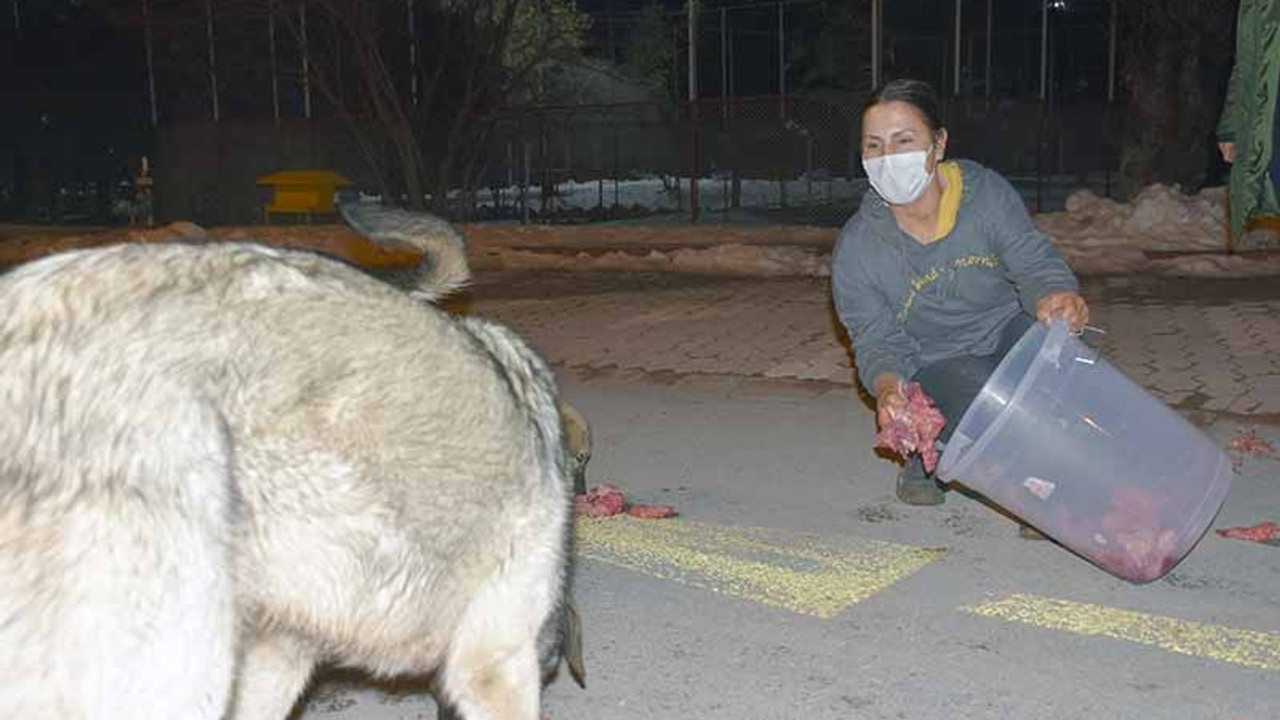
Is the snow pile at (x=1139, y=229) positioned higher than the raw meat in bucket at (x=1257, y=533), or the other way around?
the snow pile at (x=1139, y=229)

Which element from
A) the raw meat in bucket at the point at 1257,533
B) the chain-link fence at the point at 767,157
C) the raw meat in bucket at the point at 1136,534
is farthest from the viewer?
the chain-link fence at the point at 767,157

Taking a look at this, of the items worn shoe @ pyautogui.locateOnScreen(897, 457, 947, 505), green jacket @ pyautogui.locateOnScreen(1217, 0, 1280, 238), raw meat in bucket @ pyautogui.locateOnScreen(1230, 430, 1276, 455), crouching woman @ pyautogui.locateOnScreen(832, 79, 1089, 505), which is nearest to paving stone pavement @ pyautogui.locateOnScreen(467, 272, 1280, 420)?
raw meat in bucket @ pyautogui.locateOnScreen(1230, 430, 1276, 455)

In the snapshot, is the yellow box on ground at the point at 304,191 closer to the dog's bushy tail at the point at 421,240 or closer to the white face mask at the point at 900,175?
the white face mask at the point at 900,175

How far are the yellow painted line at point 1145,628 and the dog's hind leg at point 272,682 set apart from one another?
96.1 inches

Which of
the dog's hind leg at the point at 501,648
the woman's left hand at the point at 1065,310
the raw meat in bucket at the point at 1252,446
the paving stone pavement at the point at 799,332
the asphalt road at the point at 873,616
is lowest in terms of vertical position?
the asphalt road at the point at 873,616

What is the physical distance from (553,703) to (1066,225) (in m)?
14.6

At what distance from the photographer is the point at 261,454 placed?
202cm

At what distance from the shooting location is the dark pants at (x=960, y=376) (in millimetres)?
5156

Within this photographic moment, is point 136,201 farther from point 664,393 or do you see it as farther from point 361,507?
point 361,507

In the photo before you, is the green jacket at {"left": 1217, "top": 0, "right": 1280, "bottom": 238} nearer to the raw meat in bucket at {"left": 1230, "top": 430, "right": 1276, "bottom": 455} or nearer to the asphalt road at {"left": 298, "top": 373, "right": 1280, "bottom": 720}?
the asphalt road at {"left": 298, "top": 373, "right": 1280, "bottom": 720}

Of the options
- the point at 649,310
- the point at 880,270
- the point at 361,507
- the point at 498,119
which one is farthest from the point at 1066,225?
the point at 361,507

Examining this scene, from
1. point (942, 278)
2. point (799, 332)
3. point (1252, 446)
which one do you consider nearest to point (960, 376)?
point (942, 278)

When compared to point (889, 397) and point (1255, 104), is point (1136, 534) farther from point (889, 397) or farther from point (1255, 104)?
point (1255, 104)

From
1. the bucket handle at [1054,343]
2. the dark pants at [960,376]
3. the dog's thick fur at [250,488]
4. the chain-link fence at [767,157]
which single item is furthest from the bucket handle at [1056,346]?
the chain-link fence at [767,157]
